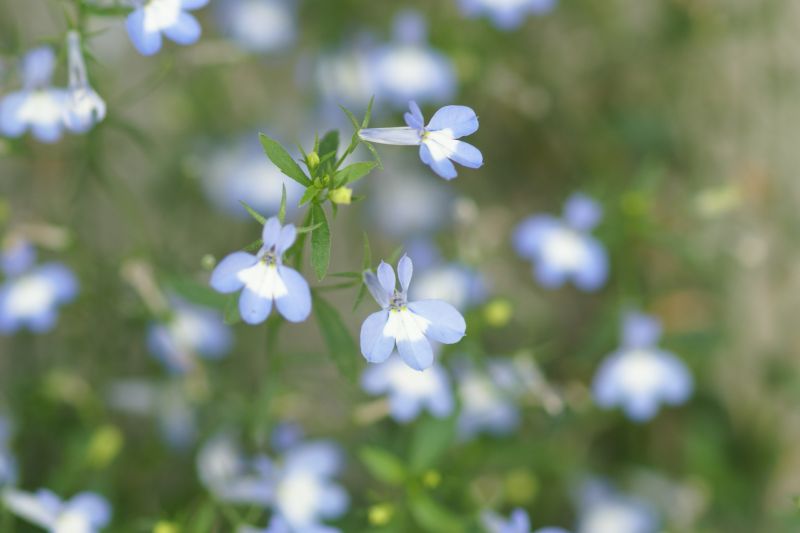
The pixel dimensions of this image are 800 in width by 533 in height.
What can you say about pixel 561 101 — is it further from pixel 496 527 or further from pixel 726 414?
pixel 496 527

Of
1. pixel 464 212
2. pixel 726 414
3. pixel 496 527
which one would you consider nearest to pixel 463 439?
pixel 496 527

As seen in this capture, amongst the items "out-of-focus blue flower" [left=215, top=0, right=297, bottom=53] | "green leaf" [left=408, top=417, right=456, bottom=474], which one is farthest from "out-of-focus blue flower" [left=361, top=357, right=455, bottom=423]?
"out-of-focus blue flower" [left=215, top=0, right=297, bottom=53]

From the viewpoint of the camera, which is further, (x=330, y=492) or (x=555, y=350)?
(x=555, y=350)

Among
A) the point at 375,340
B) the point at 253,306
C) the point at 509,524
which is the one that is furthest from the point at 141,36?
the point at 509,524

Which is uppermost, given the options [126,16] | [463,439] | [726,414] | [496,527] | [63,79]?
[63,79]

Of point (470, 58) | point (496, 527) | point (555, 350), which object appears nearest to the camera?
point (496, 527)

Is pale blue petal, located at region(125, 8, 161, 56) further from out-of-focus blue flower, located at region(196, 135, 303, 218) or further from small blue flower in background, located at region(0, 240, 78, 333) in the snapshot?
out-of-focus blue flower, located at region(196, 135, 303, 218)

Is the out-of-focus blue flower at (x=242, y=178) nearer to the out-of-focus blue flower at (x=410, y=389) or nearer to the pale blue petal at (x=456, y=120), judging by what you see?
the out-of-focus blue flower at (x=410, y=389)
